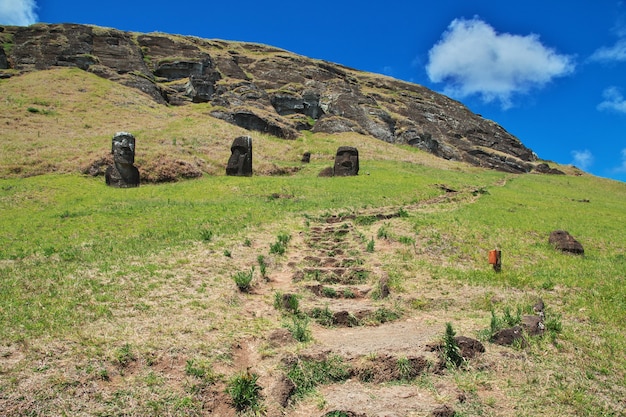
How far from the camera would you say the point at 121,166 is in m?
30.9

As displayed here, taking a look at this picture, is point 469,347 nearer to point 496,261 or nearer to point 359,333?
point 359,333

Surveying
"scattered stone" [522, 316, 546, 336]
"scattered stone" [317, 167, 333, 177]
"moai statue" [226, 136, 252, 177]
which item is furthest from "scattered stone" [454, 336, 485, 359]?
"scattered stone" [317, 167, 333, 177]

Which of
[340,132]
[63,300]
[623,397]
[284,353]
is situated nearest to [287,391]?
[284,353]

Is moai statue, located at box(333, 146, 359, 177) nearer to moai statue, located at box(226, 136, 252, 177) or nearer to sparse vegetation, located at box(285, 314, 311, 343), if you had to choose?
moai statue, located at box(226, 136, 252, 177)

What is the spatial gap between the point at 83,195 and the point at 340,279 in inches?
809

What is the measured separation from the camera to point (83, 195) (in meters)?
26.3

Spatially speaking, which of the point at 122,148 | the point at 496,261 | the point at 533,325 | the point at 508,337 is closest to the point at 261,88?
the point at 122,148

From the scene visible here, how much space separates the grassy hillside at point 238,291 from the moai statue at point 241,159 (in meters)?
3.81

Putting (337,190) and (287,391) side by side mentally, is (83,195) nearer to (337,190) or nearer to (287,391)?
(337,190)

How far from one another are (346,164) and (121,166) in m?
20.4

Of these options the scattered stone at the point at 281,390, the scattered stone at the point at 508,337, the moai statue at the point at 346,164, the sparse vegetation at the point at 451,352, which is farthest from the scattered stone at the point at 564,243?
the moai statue at the point at 346,164

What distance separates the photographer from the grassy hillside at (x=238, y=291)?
21.7 ft

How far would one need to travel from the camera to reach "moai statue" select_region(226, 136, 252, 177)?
3703cm

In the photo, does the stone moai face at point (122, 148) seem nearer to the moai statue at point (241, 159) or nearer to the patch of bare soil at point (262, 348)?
the moai statue at point (241, 159)
